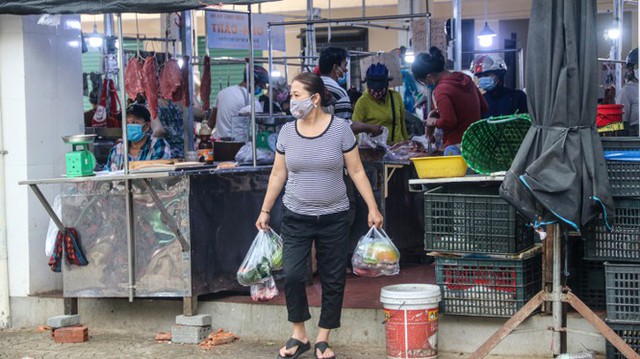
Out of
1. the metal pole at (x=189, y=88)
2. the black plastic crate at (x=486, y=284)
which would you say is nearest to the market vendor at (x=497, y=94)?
the metal pole at (x=189, y=88)

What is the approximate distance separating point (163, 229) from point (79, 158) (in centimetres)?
86

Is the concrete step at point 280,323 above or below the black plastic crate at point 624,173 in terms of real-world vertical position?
below

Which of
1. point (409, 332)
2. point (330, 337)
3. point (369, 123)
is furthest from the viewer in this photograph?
point (369, 123)

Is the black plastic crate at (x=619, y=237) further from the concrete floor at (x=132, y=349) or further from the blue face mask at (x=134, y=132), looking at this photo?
the blue face mask at (x=134, y=132)

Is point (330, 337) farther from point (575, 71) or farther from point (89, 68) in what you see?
point (89, 68)

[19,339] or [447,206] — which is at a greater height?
[447,206]

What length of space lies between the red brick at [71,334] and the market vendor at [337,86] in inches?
113

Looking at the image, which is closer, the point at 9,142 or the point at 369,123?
the point at 9,142

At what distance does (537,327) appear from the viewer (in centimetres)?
705

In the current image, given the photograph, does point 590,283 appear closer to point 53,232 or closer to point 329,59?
point 329,59

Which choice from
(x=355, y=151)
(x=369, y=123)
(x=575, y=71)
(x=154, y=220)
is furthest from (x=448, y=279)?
(x=369, y=123)

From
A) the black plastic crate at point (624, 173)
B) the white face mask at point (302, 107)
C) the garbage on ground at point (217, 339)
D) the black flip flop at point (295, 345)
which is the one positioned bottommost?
the garbage on ground at point (217, 339)

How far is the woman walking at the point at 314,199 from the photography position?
7.05 meters

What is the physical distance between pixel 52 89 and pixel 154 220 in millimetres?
1737
